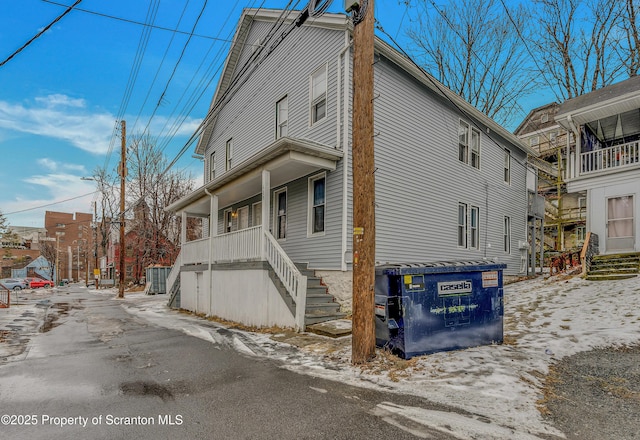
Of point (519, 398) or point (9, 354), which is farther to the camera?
point (9, 354)

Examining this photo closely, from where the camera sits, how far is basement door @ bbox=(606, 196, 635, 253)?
13.8 metres

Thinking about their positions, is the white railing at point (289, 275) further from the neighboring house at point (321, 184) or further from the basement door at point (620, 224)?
the basement door at point (620, 224)

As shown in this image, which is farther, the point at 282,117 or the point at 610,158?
the point at 610,158

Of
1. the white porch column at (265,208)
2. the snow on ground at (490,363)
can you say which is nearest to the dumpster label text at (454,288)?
the snow on ground at (490,363)

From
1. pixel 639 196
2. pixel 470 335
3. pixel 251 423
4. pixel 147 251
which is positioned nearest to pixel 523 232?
pixel 639 196

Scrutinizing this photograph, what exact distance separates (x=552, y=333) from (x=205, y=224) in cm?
1632

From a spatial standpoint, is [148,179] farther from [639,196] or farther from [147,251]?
[639,196]

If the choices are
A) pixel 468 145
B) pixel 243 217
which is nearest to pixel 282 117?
pixel 243 217

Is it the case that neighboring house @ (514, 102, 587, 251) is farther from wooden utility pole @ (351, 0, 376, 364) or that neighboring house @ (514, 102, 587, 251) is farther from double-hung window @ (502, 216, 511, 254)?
wooden utility pole @ (351, 0, 376, 364)

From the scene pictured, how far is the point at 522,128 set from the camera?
3475 cm

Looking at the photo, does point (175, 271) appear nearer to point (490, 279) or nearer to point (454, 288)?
point (454, 288)

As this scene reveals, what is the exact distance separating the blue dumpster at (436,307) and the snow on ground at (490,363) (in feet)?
0.69

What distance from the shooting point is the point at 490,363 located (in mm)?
5125

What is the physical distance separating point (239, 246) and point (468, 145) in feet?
32.2
